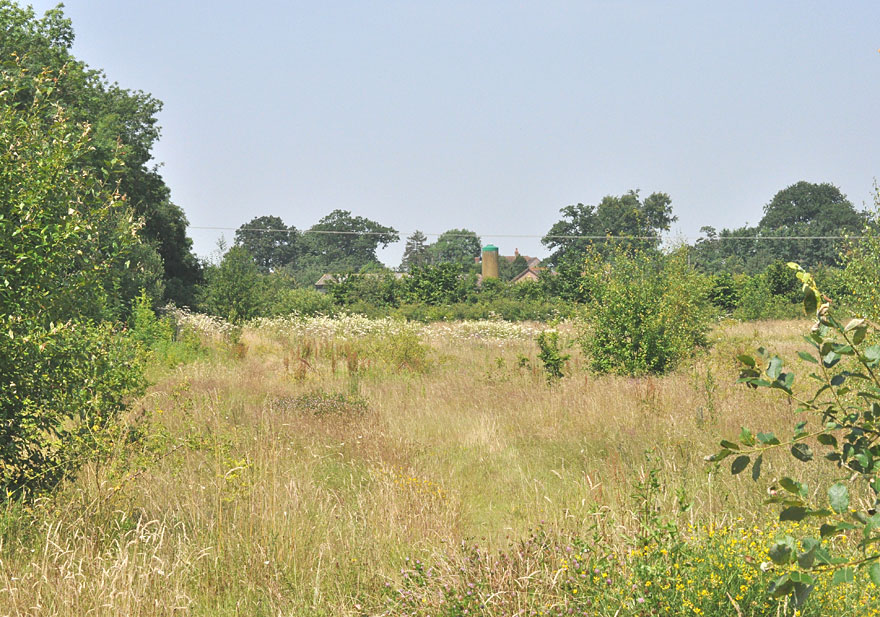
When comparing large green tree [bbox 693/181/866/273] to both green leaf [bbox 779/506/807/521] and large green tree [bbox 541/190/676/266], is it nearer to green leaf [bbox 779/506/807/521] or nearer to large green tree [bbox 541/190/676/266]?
large green tree [bbox 541/190/676/266]

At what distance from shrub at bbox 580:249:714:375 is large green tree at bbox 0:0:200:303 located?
14.4 m

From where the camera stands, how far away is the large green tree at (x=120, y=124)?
24.3 m

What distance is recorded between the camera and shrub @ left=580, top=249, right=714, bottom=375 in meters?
12.1

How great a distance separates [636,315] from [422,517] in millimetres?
8284

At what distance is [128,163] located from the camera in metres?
29.5

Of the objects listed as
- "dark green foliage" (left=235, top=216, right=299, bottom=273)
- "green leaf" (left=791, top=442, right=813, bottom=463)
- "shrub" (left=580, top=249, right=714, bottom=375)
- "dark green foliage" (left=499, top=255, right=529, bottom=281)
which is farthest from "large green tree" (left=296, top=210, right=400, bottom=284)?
"green leaf" (left=791, top=442, right=813, bottom=463)

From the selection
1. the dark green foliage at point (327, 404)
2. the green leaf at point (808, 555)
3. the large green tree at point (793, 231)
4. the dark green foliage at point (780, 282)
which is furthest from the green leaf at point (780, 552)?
the large green tree at point (793, 231)

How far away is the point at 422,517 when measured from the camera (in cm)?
482

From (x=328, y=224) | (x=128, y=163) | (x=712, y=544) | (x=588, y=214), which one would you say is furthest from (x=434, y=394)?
(x=328, y=224)

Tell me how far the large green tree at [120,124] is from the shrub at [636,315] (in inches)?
565

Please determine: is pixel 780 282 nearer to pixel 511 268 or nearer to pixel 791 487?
pixel 791 487

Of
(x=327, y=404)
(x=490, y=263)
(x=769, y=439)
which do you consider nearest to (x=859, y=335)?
(x=769, y=439)

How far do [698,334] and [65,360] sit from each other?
42.0ft

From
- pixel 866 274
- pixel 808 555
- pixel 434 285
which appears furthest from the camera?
pixel 434 285
